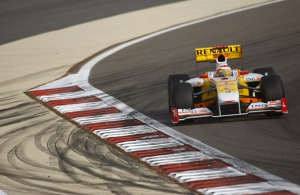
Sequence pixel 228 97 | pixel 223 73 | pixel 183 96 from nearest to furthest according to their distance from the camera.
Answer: pixel 228 97 → pixel 183 96 → pixel 223 73

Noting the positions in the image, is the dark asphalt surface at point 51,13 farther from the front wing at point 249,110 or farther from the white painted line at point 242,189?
the white painted line at point 242,189

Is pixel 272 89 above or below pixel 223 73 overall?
below

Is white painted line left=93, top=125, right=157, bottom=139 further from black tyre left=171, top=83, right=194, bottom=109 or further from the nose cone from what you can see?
the nose cone

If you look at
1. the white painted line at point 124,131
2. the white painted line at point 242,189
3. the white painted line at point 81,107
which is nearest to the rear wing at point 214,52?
the white painted line at point 124,131

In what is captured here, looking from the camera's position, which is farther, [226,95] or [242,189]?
[226,95]

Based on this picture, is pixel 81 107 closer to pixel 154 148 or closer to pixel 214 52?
pixel 214 52

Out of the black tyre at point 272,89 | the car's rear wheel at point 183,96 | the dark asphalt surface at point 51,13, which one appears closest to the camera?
the black tyre at point 272,89

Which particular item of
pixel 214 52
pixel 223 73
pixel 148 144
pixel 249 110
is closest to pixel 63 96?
pixel 214 52

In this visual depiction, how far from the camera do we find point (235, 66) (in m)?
15.7

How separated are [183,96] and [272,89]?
1.41 m

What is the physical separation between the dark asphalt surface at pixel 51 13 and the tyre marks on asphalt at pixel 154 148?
8.81 m

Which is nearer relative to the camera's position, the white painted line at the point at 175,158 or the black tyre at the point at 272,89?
the white painted line at the point at 175,158

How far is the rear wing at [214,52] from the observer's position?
40.3 feet

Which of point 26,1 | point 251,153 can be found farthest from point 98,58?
point 26,1
